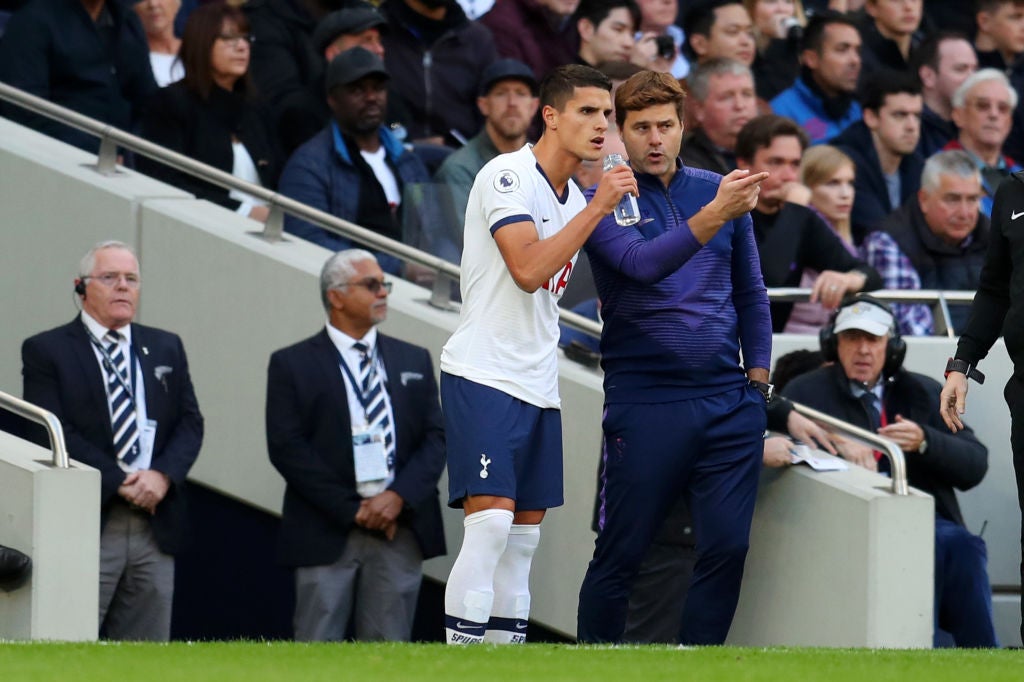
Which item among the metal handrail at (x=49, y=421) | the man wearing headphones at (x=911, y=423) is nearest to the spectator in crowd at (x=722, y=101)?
the man wearing headphones at (x=911, y=423)

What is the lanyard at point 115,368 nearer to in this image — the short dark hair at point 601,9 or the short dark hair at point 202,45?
the short dark hair at point 202,45

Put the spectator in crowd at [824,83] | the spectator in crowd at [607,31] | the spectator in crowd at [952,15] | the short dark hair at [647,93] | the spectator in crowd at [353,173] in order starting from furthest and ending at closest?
the spectator in crowd at [952,15] < the spectator in crowd at [824,83] < the spectator in crowd at [607,31] < the spectator in crowd at [353,173] < the short dark hair at [647,93]

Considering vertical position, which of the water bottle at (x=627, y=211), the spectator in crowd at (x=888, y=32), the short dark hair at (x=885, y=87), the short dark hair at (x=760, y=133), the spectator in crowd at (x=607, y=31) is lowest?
the water bottle at (x=627, y=211)

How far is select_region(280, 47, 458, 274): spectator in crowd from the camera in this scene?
10500mm

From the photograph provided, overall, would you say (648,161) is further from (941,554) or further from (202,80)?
(202,80)

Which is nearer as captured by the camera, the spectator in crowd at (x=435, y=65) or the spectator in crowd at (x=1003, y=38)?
the spectator in crowd at (x=435, y=65)

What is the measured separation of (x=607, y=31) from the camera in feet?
42.5

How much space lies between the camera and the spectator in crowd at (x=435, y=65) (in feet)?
40.2

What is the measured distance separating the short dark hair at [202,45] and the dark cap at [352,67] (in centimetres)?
60

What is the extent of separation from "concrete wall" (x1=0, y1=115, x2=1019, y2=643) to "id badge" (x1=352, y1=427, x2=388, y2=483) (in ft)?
2.94

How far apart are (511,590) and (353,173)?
13.1 ft

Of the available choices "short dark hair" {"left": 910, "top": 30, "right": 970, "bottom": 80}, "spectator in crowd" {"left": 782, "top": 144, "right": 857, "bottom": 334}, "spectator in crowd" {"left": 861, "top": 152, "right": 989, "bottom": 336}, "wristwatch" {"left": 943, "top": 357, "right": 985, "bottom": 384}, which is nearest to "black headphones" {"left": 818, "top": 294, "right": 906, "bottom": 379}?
"spectator in crowd" {"left": 782, "top": 144, "right": 857, "bottom": 334}

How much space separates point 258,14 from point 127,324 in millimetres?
3509

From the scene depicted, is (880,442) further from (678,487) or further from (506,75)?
(506,75)
